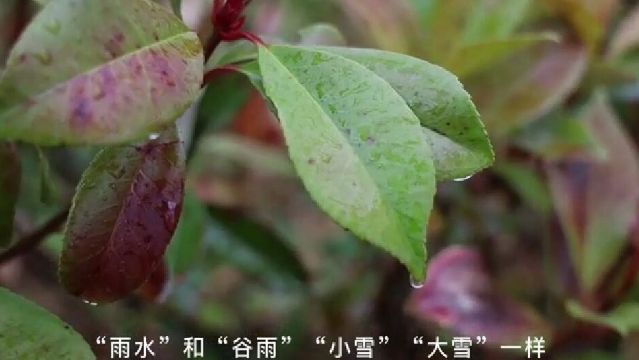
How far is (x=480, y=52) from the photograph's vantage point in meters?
0.86

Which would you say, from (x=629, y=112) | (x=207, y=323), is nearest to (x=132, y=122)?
(x=207, y=323)

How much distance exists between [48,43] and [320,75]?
0.48ft

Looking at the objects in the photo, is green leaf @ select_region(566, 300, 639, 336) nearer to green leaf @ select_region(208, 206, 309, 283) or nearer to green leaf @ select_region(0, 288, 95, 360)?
green leaf @ select_region(208, 206, 309, 283)

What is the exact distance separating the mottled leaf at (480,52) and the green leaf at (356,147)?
0.36 metres

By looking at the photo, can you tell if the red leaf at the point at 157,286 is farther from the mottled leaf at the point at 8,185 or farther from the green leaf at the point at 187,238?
the mottled leaf at the point at 8,185

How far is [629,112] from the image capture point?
1210 mm

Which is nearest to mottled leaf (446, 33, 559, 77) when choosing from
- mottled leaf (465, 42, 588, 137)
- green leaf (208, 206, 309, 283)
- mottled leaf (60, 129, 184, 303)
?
mottled leaf (465, 42, 588, 137)

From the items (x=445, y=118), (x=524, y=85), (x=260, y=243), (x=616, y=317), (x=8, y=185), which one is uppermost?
(x=445, y=118)

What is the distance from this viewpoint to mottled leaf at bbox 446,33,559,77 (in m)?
0.82

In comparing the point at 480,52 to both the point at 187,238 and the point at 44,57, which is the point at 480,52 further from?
the point at 44,57

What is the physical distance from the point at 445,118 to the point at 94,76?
199mm

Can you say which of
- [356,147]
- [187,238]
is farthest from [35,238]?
[356,147]

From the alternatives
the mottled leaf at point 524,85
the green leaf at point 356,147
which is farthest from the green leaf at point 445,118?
the mottled leaf at point 524,85

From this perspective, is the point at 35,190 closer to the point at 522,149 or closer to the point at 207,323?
the point at 207,323
